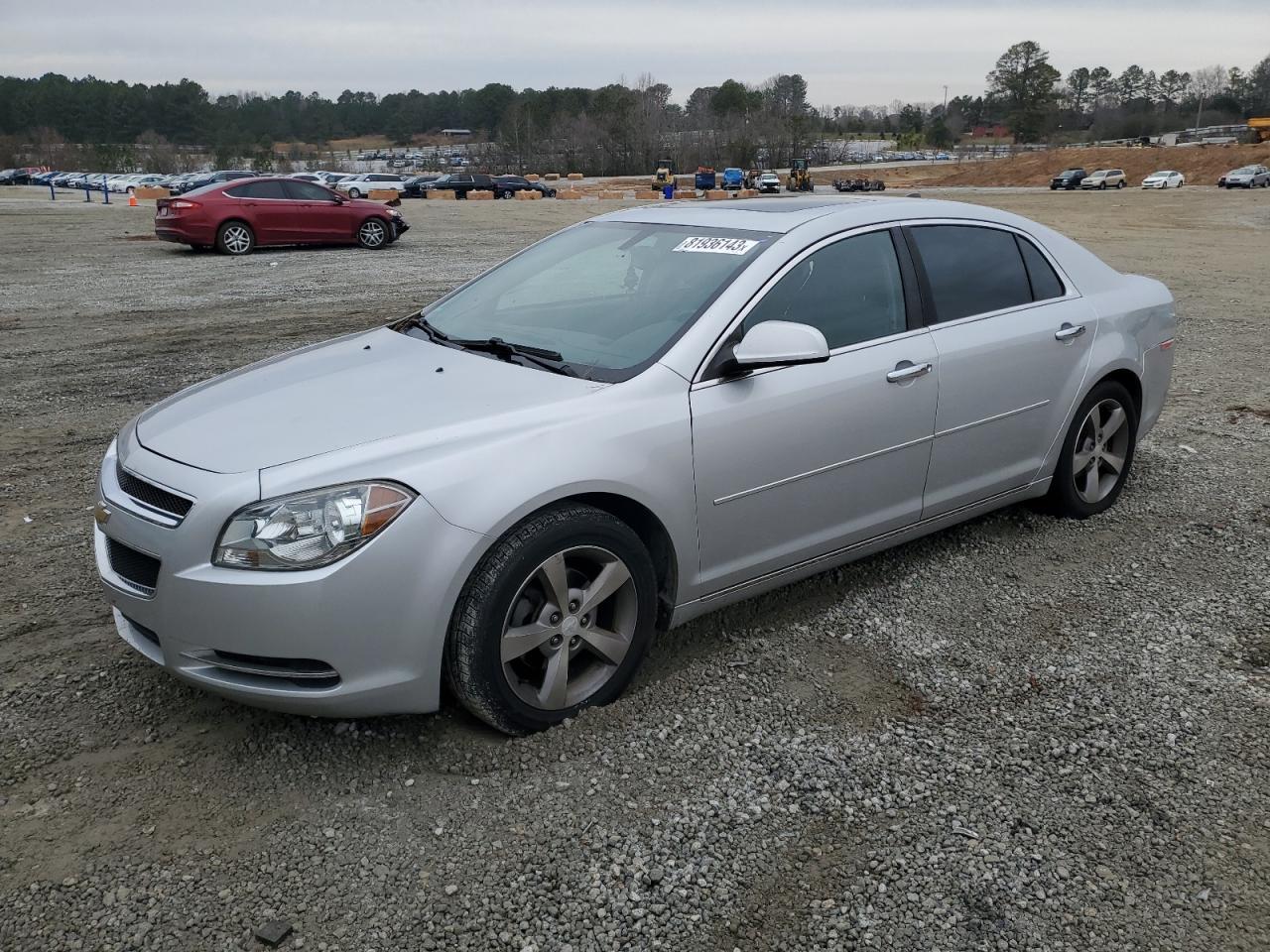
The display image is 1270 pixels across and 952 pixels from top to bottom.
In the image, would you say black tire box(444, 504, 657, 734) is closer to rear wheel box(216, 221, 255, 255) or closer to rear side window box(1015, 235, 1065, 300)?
rear side window box(1015, 235, 1065, 300)

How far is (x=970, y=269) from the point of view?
446 centimetres

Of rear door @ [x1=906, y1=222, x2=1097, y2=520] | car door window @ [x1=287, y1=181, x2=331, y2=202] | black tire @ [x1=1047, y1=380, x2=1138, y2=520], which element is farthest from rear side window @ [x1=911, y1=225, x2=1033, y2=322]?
car door window @ [x1=287, y1=181, x2=331, y2=202]

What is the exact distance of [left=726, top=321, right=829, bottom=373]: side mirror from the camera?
11.2 feet

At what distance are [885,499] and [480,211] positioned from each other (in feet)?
108

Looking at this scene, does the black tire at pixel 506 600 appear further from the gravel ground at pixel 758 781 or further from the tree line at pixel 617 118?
the tree line at pixel 617 118

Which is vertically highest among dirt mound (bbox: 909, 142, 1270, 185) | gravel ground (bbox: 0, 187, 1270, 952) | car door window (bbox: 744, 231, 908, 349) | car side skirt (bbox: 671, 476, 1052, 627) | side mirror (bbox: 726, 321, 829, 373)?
dirt mound (bbox: 909, 142, 1270, 185)

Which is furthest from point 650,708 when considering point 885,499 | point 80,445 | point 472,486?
point 80,445

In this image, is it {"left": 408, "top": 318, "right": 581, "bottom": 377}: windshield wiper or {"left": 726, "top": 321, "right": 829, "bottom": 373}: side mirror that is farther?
{"left": 408, "top": 318, "right": 581, "bottom": 377}: windshield wiper

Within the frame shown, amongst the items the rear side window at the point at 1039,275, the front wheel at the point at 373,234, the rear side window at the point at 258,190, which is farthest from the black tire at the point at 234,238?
the rear side window at the point at 1039,275

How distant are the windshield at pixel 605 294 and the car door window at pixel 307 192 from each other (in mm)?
16207

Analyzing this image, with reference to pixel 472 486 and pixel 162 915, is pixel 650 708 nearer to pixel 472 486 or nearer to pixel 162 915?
pixel 472 486

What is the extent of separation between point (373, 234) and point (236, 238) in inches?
105

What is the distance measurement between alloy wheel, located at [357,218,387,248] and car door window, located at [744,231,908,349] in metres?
17.5

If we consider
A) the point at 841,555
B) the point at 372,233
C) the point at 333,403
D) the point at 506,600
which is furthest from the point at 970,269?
the point at 372,233
